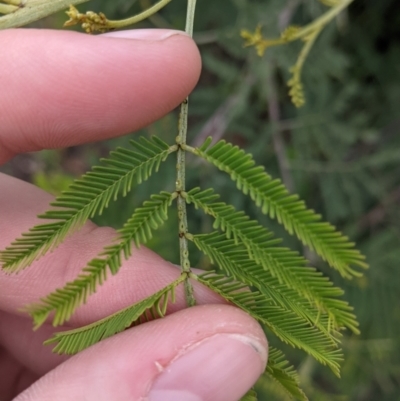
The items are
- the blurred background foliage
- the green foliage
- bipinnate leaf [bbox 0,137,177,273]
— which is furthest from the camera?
the blurred background foliage

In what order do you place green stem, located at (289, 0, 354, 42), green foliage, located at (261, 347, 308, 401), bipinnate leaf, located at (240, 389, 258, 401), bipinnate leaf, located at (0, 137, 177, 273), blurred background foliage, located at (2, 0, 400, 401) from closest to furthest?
1. bipinnate leaf, located at (0, 137, 177, 273)
2. green foliage, located at (261, 347, 308, 401)
3. bipinnate leaf, located at (240, 389, 258, 401)
4. green stem, located at (289, 0, 354, 42)
5. blurred background foliage, located at (2, 0, 400, 401)

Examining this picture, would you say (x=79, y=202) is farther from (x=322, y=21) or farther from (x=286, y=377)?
(x=322, y=21)

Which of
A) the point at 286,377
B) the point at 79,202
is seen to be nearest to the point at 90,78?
the point at 79,202

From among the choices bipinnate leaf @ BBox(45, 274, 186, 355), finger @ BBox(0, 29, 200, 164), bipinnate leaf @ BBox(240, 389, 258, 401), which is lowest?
bipinnate leaf @ BBox(240, 389, 258, 401)

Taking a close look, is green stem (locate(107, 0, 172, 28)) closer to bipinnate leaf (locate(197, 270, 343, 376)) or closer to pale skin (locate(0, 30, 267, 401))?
pale skin (locate(0, 30, 267, 401))

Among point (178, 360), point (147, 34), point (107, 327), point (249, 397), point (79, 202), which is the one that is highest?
point (147, 34)

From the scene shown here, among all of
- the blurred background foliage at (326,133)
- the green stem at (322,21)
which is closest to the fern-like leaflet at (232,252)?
the green stem at (322,21)

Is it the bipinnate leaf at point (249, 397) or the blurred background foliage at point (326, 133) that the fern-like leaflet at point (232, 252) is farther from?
the blurred background foliage at point (326, 133)

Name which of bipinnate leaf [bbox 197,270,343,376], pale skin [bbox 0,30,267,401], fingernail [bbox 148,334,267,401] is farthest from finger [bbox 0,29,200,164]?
fingernail [bbox 148,334,267,401]

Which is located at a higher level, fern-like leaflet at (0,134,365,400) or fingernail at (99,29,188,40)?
fingernail at (99,29,188,40)
